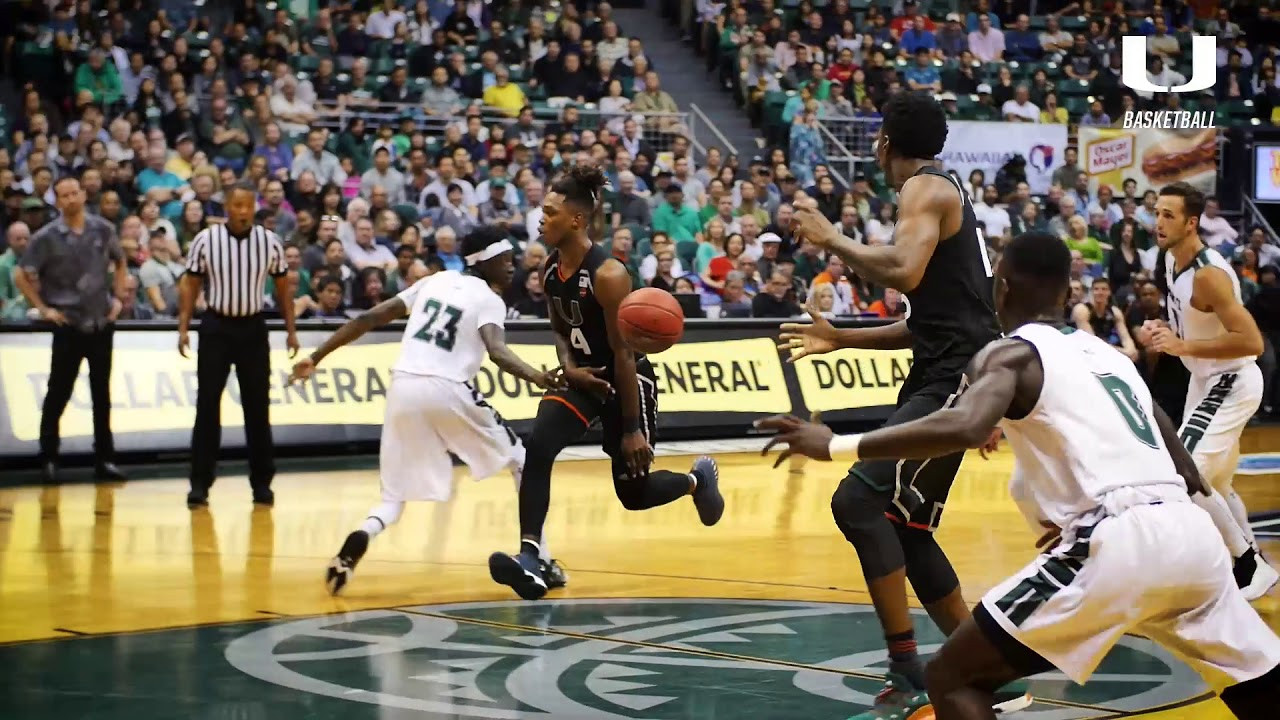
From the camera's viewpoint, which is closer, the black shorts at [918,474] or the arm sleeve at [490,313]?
the black shorts at [918,474]

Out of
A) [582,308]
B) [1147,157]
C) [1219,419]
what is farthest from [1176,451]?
[1147,157]

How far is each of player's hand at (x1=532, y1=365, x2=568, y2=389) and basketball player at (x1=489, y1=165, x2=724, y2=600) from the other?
0.13 ft

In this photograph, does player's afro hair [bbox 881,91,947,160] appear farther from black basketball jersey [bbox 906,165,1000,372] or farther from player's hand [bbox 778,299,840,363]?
player's hand [bbox 778,299,840,363]

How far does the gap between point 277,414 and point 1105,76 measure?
15.8 metres

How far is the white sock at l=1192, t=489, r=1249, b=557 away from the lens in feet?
24.2

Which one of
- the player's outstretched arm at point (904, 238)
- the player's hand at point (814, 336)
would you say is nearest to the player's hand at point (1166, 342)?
the player's outstretched arm at point (904, 238)

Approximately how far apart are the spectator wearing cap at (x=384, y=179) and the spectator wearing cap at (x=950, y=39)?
408 inches

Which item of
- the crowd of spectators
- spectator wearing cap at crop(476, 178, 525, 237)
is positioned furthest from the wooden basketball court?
spectator wearing cap at crop(476, 178, 525, 237)

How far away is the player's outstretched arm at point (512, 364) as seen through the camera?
299 inches

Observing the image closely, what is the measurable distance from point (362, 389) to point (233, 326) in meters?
2.78

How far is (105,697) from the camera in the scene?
5.71m

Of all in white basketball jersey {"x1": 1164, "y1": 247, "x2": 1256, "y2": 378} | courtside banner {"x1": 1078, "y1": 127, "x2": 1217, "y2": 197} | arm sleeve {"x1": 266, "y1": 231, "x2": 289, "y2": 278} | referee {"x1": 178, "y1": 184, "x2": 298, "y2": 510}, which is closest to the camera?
white basketball jersey {"x1": 1164, "y1": 247, "x2": 1256, "y2": 378}

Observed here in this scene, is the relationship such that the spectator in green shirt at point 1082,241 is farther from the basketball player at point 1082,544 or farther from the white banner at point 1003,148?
the basketball player at point 1082,544

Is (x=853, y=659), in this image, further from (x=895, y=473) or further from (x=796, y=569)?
(x=796, y=569)
